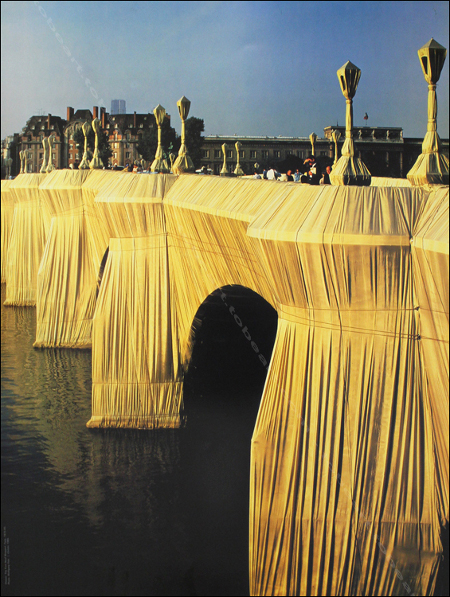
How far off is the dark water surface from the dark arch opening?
0.11 ft

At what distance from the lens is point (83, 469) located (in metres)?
18.9

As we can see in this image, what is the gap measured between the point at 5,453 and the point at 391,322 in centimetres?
776

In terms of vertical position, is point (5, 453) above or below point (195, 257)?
below

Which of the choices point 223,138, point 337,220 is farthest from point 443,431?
point 223,138

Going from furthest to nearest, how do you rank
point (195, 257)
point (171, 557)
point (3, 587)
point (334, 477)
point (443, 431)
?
point (195, 257), point (171, 557), point (3, 587), point (334, 477), point (443, 431)

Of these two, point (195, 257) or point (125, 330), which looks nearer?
point (195, 257)

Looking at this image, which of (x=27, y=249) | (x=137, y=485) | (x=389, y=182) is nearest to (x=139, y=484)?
(x=137, y=485)

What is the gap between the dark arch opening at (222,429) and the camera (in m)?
14.5

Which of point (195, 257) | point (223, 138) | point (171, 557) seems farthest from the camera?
point (223, 138)

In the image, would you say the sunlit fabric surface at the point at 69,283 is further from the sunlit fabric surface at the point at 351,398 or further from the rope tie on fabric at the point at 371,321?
the rope tie on fabric at the point at 371,321

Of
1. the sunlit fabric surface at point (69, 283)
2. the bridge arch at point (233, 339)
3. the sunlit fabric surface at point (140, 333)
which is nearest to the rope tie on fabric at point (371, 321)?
the bridge arch at point (233, 339)

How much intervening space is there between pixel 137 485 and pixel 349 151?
416 inches

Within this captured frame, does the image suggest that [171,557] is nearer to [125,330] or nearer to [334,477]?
[334,477]

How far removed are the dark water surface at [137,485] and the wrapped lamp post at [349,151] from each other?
23.7ft
